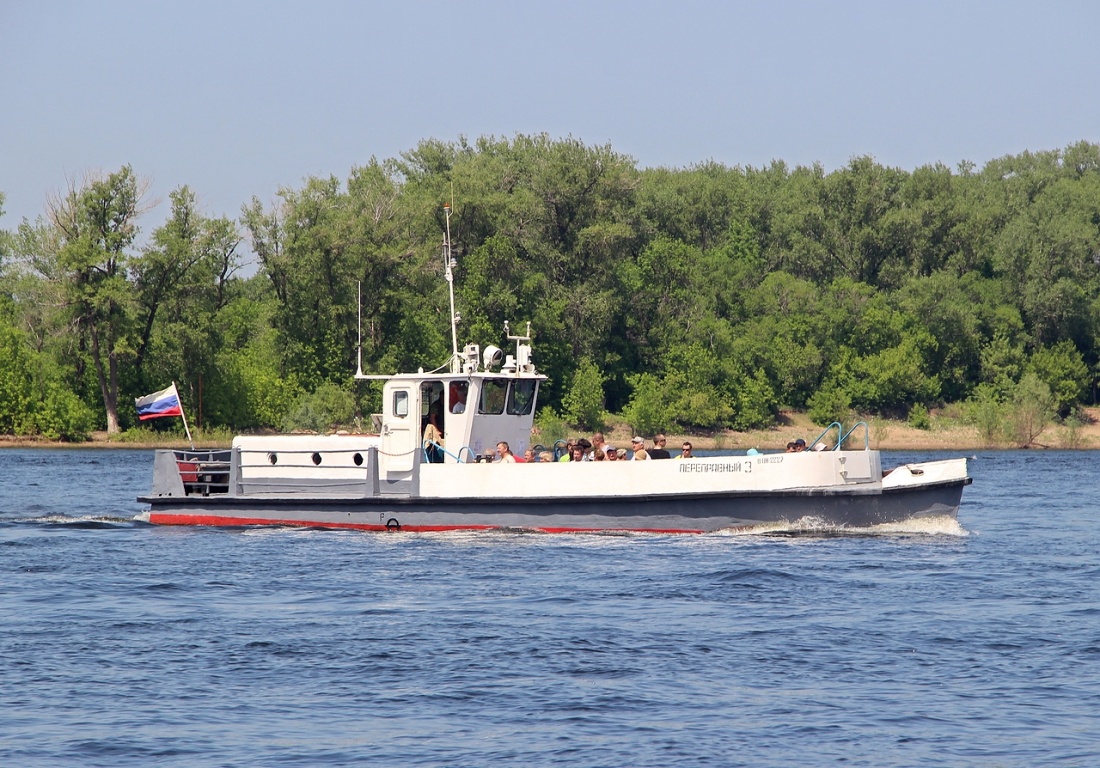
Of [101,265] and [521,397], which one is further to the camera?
[101,265]

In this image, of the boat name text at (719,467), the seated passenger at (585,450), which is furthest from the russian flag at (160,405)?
the boat name text at (719,467)

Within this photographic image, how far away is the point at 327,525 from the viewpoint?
23.7 meters

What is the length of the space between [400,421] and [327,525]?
2.08 meters

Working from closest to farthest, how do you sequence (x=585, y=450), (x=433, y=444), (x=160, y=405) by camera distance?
1. (x=585, y=450)
2. (x=433, y=444)
3. (x=160, y=405)

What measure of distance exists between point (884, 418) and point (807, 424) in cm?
386

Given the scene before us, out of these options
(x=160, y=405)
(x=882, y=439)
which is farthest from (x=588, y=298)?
(x=160, y=405)

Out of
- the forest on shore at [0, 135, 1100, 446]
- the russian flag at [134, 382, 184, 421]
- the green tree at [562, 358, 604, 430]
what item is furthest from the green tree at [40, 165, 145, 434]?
the russian flag at [134, 382, 184, 421]

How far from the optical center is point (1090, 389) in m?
75.4

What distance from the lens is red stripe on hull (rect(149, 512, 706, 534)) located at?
72.8 ft

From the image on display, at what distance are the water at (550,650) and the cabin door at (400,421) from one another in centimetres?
170

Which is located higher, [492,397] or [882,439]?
[492,397]

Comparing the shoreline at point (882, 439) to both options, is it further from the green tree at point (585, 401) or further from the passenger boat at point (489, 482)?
the passenger boat at point (489, 482)

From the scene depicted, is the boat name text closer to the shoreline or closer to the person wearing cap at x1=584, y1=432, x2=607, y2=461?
the person wearing cap at x1=584, y1=432, x2=607, y2=461

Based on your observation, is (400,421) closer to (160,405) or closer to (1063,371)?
(160,405)
